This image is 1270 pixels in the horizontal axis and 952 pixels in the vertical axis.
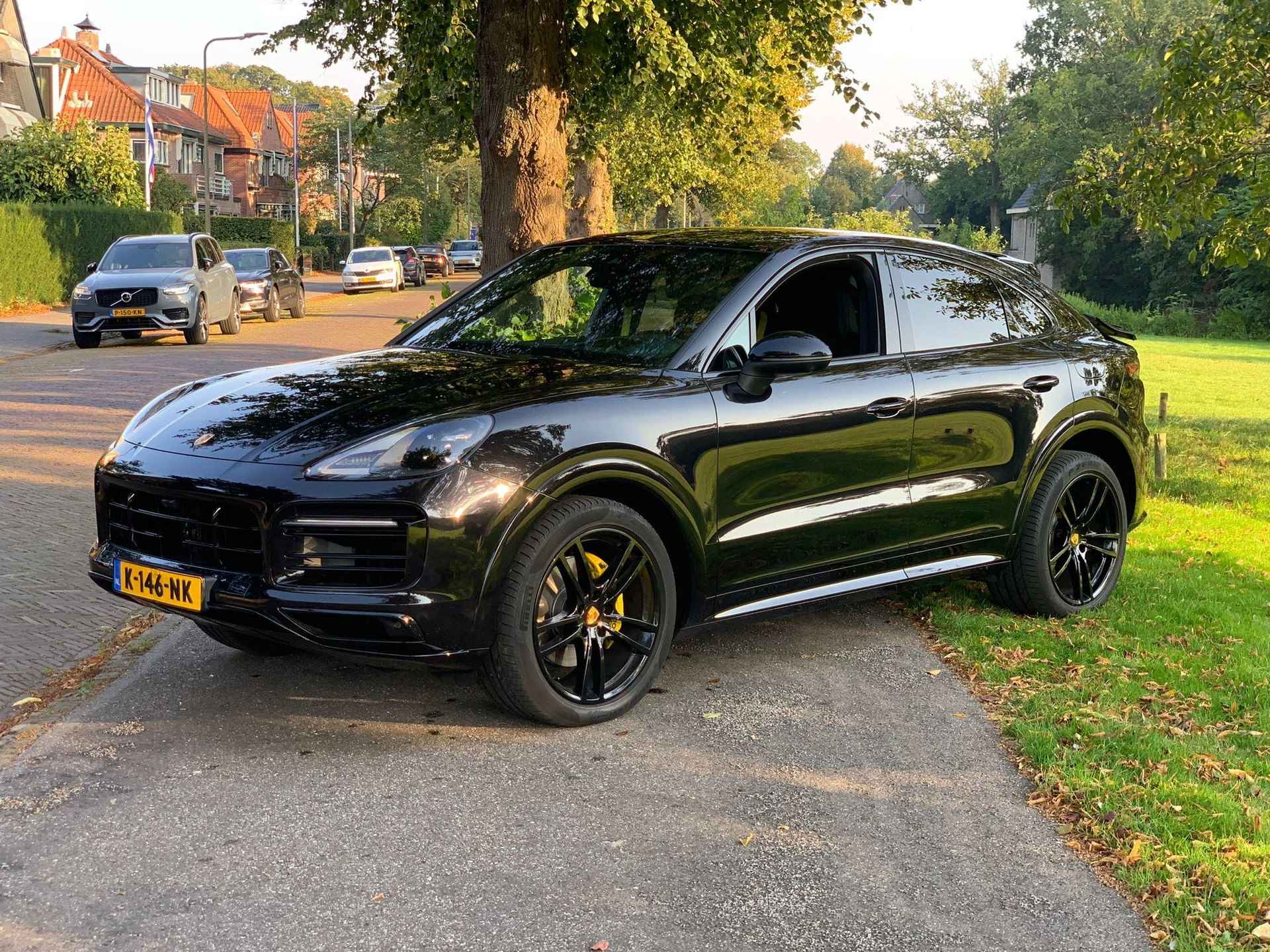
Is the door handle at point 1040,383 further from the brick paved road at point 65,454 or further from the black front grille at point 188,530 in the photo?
the brick paved road at point 65,454

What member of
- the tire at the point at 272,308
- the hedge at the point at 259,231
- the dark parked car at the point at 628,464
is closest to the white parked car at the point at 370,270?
the hedge at the point at 259,231

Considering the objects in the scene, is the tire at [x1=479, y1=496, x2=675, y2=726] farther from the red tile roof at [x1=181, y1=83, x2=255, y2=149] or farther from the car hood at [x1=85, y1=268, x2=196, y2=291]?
the red tile roof at [x1=181, y1=83, x2=255, y2=149]

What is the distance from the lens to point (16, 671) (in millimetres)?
5836

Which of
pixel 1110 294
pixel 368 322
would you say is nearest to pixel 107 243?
pixel 368 322

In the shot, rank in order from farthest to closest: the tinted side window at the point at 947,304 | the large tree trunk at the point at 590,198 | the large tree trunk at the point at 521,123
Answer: the large tree trunk at the point at 590,198, the large tree trunk at the point at 521,123, the tinted side window at the point at 947,304

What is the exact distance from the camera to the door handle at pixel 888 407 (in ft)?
19.5

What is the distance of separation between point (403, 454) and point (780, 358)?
1.51 metres

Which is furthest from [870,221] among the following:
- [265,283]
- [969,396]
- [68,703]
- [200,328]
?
[68,703]

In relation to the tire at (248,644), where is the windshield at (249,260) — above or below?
above

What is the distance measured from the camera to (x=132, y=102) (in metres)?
79.9

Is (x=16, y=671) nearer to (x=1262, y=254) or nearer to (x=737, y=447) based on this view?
(x=737, y=447)

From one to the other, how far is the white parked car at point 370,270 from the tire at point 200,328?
23075 mm

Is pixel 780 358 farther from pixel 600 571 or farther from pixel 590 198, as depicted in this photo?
pixel 590 198

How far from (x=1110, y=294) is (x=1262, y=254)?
192ft
